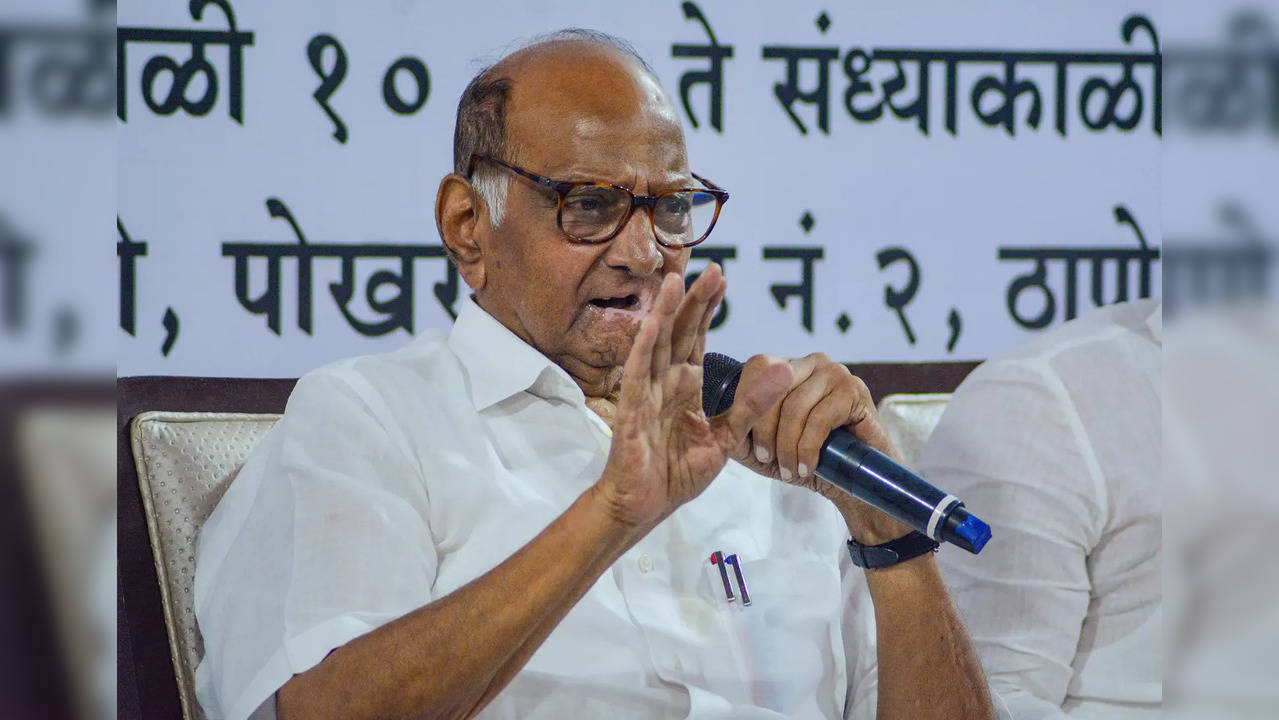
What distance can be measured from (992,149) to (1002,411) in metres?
1.23

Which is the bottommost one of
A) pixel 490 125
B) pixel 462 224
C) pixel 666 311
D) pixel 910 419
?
pixel 910 419

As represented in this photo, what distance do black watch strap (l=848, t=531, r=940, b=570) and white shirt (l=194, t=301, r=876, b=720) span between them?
0.49 feet

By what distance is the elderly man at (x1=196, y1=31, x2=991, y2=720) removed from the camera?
117 centimetres

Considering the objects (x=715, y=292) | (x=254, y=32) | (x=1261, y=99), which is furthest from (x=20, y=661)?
(x=254, y=32)

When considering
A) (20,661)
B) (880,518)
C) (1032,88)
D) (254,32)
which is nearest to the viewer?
(20,661)

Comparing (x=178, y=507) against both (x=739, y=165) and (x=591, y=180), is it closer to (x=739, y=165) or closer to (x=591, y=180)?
(x=591, y=180)

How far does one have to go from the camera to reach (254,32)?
2.42 m

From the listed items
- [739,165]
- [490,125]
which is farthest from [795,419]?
[739,165]

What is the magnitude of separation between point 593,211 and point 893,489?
Answer: 62 centimetres

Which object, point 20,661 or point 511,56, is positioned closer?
point 20,661

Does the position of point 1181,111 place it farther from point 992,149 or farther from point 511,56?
point 992,149

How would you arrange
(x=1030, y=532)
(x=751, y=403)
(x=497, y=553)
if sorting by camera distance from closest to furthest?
(x=751, y=403) → (x=497, y=553) → (x=1030, y=532)

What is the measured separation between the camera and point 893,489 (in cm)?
114

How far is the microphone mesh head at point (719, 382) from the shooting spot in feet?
4.39
